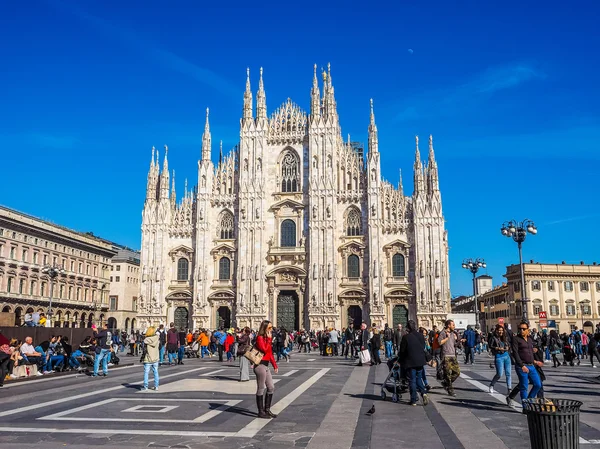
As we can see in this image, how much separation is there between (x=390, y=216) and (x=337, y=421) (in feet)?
125

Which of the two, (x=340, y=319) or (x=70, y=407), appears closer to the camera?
(x=70, y=407)

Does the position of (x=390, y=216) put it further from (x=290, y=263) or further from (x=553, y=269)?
(x=553, y=269)

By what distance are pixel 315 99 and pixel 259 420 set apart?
41.7m

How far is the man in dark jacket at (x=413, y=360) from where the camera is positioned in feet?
38.9

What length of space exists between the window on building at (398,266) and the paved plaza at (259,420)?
2959cm

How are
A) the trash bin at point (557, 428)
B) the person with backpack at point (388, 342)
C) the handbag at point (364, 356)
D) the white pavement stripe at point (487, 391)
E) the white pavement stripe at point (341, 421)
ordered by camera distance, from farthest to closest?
the person with backpack at point (388, 342), the handbag at point (364, 356), the white pavement stripe at point (487, 391), the white pavement stripe at point (341, 421), the trash bin at point (557, 428)

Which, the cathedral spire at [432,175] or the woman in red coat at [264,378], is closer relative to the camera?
the woman in red coat at [264,378]

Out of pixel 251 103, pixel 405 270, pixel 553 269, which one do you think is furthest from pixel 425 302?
pixel 553 269

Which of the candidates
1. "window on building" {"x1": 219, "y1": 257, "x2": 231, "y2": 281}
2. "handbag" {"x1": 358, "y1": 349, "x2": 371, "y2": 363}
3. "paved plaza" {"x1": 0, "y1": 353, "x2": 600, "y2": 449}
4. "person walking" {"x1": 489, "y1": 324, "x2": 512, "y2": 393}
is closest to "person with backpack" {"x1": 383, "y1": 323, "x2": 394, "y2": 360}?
"handbag" {"x1": 358, "y1": 349, "x2": 371, "y2": 363}

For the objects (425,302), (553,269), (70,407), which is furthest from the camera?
(553,269)

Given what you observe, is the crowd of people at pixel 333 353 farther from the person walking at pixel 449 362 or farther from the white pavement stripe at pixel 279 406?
the white pavement stripe at pixel 279 406

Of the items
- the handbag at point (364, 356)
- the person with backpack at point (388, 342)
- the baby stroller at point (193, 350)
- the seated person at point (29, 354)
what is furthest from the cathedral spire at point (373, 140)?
the seated person at point (29, 354)

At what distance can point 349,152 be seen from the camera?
49.9 m

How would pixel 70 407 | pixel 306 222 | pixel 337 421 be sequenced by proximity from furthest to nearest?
pixel 306 222
pixel 70 407
pixel 337 421
